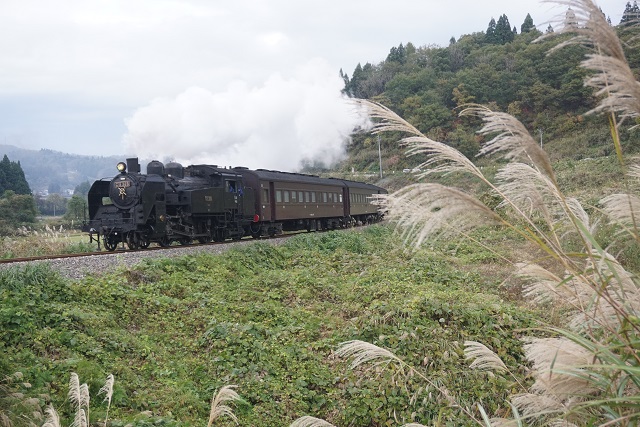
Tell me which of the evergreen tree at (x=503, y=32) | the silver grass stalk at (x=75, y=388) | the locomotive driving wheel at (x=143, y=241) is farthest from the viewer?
the evergreen tree at (x=503, y=32)

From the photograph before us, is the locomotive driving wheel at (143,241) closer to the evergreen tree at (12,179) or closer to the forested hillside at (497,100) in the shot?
the forested hillside at (497,100)

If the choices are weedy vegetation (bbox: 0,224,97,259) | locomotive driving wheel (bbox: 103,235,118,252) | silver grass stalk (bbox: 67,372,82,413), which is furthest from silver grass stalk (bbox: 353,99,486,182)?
locomotive driving wheel (bbox: 103,235,118,252)

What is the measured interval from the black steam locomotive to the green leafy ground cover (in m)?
4.43

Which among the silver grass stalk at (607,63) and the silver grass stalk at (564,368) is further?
the silver grass stalk at (564,368)

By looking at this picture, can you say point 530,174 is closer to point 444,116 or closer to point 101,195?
point 101,195

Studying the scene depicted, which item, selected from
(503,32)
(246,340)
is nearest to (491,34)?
(503,32)

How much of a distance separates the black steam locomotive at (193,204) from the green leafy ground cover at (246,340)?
174 inches

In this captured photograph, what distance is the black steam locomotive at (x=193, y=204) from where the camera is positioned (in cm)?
1545

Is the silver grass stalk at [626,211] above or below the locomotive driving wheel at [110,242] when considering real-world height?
above

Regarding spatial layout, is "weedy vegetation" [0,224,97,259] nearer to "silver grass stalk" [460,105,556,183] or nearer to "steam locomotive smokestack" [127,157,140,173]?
"steam locomotive smokestack" [127,157,140,173]

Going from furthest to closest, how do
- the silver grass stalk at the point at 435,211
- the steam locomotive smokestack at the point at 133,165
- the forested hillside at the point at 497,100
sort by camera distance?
the forested hillside at the point at 497,100
the steam locomotive smokestack at the point at 133,165
the silver grass stalk at the point at 435,211

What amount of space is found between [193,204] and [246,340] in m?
9.75

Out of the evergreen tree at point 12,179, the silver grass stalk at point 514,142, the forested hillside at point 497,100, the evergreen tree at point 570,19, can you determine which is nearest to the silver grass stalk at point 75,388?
the silver grass stalk at point 514,142

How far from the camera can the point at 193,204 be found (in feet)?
54.0
